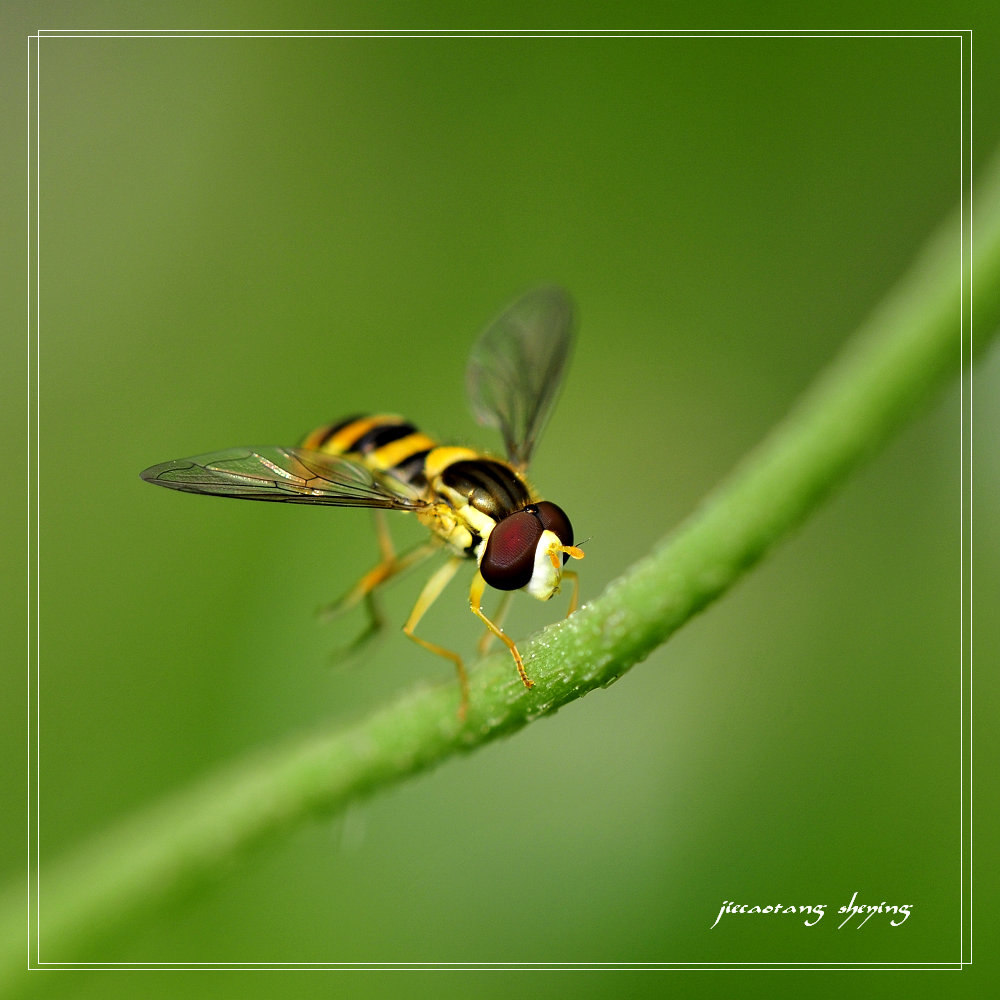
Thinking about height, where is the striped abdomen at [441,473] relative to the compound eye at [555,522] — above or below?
above

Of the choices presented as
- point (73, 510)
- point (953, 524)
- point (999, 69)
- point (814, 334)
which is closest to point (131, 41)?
point (73, 510)

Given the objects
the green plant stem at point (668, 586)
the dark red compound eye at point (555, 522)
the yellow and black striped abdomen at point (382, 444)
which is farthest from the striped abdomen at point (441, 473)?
the green plant stem at point (668, 586)

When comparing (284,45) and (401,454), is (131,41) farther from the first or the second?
(401,454)

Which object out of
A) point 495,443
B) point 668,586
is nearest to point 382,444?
point 495,443

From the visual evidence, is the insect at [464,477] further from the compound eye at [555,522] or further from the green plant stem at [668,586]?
the green plant stem at [668,586]

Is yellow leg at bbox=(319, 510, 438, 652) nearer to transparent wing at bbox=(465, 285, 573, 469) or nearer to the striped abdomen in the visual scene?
the striped abdomen

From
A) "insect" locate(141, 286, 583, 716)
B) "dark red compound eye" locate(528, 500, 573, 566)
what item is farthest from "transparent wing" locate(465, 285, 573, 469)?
"dark red compound eye" locate(528, 500, 573, 566)

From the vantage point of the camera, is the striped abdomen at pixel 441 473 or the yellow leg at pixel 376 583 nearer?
the striped abdomen at pixel 441 473
